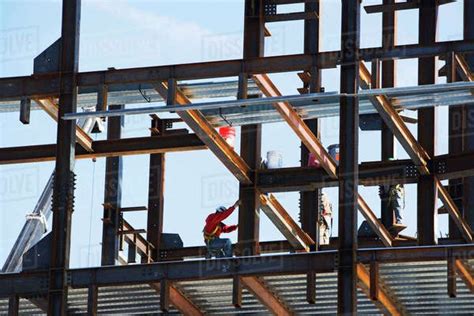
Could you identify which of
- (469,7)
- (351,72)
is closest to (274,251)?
(469,7)

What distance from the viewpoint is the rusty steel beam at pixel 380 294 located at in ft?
94.2

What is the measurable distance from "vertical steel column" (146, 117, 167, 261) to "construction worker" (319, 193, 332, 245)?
12.7 feet

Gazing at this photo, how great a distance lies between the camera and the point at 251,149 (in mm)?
34531

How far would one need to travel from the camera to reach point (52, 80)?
3125 cm

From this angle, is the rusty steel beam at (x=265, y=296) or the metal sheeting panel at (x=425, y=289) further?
the rusty steel beam at (x=265, y=296)

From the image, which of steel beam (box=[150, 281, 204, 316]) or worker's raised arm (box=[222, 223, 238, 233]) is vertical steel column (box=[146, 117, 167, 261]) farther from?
steel beam (box=[150, 281, 204, 316])

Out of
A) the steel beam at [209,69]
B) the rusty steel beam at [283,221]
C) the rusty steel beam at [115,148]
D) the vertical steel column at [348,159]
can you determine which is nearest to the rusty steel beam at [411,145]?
the vertical steel column at [348,159]

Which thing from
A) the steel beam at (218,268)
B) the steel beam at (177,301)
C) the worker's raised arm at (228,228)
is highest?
the worker's raised arm at (228,228)

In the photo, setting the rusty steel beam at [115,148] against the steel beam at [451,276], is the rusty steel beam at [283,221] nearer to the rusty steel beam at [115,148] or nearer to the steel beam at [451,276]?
the rusty steel beam at [115,148]

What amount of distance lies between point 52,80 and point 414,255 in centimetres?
791

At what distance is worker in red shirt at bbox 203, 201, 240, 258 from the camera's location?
3161 cm

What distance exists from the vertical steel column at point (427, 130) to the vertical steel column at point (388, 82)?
1.83m

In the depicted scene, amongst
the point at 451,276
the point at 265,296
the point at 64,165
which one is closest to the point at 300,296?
the point at 265,296

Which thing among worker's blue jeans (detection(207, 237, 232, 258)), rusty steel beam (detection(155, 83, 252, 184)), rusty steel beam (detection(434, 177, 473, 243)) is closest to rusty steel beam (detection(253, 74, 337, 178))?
rusty steel beam (detection(155, 83, 252, 184))
